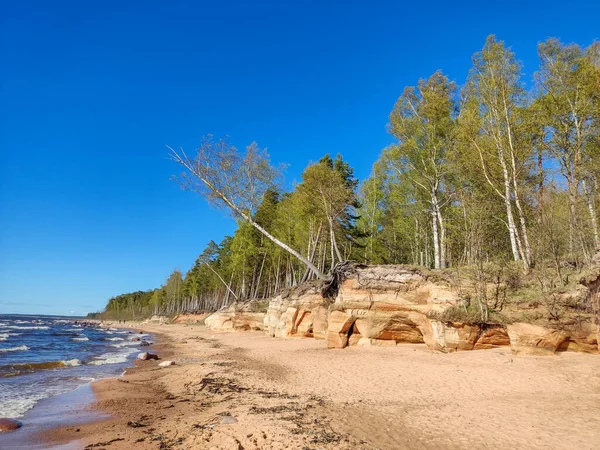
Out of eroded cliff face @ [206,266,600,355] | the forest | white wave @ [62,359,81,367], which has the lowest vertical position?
white wave @ [62,359,81,367]

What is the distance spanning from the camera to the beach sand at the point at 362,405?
21.2 ft

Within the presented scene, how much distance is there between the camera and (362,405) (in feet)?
28.8

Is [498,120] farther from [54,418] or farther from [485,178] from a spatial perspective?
[54,418]

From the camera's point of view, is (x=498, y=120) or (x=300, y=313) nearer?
(x=498, y=120)

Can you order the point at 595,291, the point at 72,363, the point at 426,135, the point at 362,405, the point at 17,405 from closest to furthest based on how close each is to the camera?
the point at 362,405 < the point at 17,405 < the point at 595,291 < the point at 72,363 < the point at 426,135

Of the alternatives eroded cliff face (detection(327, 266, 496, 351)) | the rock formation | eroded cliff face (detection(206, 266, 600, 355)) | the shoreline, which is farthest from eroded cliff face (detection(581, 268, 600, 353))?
the rock formation

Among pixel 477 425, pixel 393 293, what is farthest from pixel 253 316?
pixel 477 425

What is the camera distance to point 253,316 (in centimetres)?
3600

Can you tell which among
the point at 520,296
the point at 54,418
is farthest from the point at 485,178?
the point at 54,418

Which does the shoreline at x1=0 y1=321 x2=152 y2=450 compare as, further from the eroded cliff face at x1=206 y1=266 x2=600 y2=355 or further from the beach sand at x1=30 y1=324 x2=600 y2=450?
the eroded cliff face at x1=206 y1=266 x2=600 y2=355

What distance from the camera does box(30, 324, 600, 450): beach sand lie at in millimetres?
6469

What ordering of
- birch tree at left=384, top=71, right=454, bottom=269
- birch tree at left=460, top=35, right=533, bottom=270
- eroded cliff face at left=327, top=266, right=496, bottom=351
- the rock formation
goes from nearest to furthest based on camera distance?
eroded cliff face at left=327, top=266, right=496, bottom=351
birch tree at left=460, top=35, right=533, bottom=270
birch tree at left=384, top=71, right=454, bottom=269
the rock formation

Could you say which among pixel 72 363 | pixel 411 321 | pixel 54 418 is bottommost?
pixel 72 363

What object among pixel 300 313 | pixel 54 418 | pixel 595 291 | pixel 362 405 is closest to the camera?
pixel 54 418
